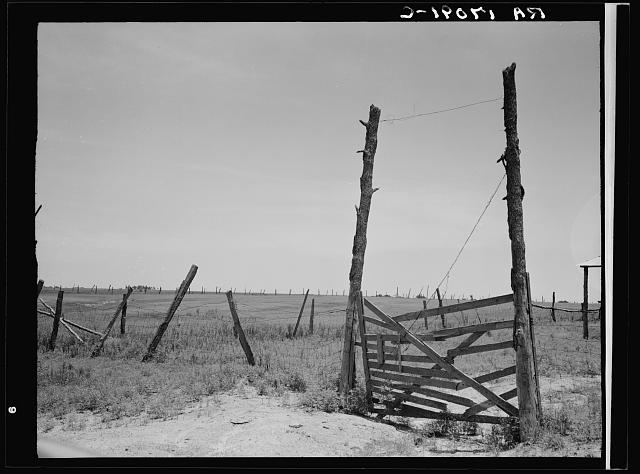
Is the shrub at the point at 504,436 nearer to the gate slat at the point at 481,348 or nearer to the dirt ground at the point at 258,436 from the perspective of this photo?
the dirt ground at the point at 258,436

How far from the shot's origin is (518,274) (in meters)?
7.64

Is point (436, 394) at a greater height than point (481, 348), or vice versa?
point (481, 348)

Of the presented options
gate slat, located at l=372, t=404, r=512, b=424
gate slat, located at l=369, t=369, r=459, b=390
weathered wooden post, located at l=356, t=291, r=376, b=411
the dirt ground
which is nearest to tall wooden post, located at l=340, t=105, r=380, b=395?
weathered wooden post, located at l=356, t=291, r=376, b=411

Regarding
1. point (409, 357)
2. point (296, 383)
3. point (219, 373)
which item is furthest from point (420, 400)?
point (219, 373)

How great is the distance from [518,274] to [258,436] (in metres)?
4.63

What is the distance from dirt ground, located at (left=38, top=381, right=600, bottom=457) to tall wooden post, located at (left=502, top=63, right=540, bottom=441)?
0.60 m

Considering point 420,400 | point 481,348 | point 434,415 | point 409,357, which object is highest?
point 481,348

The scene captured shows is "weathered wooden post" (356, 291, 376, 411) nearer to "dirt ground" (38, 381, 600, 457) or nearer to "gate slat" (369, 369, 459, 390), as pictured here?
"gate slat" (369, 369, 459, 390)

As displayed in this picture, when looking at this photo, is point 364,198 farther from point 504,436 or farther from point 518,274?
point 504,436

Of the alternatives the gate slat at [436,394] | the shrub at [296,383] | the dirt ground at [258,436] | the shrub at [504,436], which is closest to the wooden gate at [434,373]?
the gate slat at [436,394]
